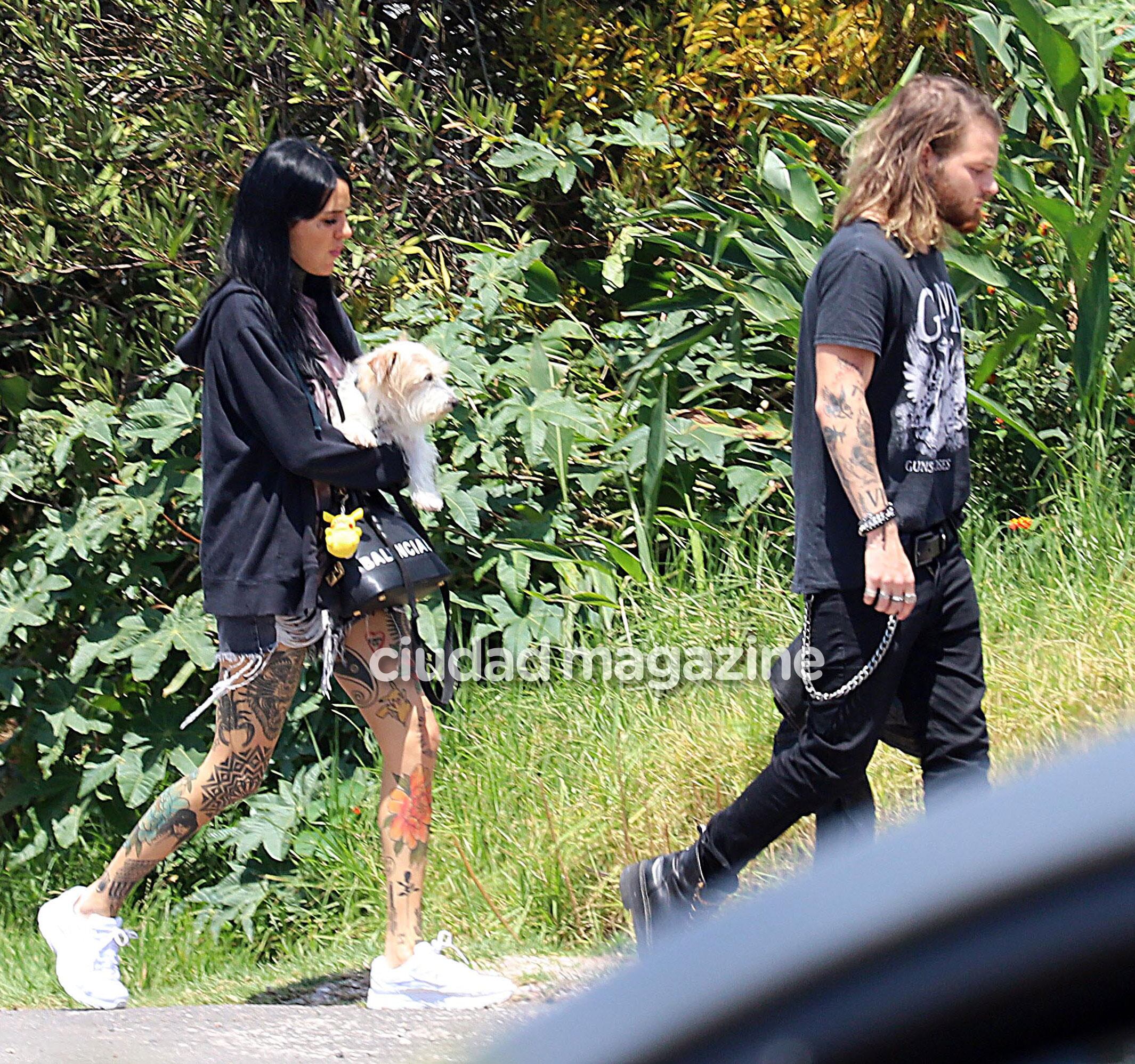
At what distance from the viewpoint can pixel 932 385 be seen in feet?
10.8

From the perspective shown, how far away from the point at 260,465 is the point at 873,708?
4.82 ft

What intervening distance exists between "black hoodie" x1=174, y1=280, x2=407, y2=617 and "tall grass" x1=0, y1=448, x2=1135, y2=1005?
123cm

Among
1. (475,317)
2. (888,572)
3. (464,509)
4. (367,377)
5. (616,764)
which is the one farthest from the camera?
(475,317)

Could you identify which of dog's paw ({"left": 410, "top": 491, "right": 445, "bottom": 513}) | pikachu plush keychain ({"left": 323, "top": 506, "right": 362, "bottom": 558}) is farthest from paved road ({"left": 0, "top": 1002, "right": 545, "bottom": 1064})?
dog's paw ({"left": 410, "top": 491, "right": 445, "bottom": 513})

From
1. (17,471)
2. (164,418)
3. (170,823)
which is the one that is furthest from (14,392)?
(170,823)

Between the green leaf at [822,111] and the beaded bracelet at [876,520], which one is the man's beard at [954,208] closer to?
the beaded bracelet at [876,520]

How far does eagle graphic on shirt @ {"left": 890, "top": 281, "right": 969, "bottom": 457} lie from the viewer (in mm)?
3264

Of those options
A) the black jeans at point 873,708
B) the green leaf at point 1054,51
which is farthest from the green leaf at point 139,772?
the green leaf at point 1054,51

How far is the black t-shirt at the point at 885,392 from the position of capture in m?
3.20

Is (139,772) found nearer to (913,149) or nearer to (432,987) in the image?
(432,987)

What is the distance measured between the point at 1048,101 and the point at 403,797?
129 inches

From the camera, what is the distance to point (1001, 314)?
5.52 metres

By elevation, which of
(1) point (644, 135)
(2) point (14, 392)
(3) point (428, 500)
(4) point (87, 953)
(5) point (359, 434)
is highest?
(1) point (644, 135)

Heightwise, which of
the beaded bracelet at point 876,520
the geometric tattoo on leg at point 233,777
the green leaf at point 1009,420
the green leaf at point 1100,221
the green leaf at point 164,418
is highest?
the green leaf at point 1100,221
